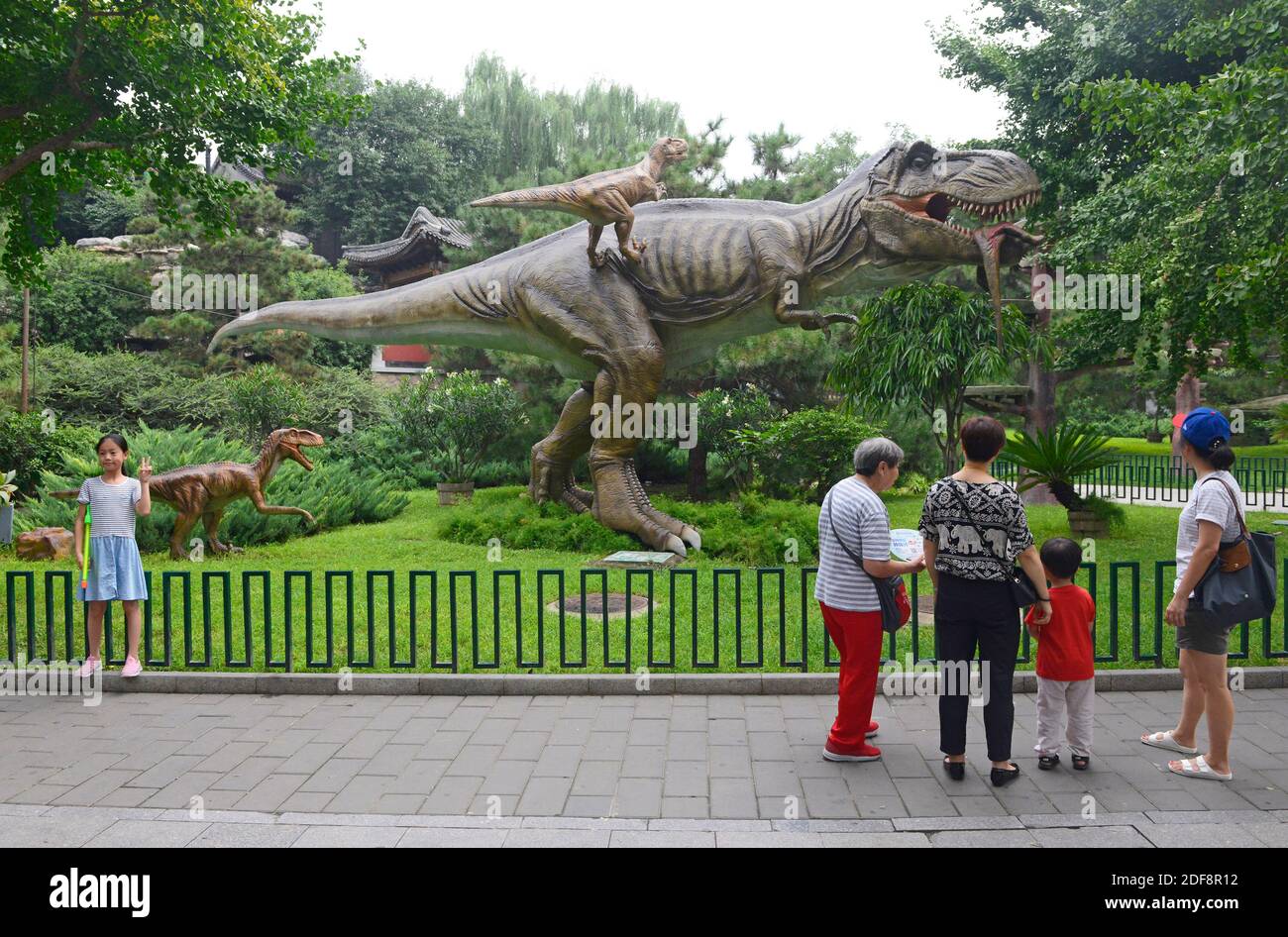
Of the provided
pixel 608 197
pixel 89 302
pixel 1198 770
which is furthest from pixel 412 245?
pixel 1198 770

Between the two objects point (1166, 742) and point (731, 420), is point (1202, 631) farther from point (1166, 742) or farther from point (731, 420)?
point (731, 420)

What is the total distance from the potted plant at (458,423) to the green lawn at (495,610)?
14.5 ft

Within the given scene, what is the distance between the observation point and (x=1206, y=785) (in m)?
4.09

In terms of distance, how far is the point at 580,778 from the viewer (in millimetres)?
4312

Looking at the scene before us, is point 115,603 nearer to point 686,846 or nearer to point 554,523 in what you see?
point 554,523

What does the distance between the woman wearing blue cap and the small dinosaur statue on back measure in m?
5.25

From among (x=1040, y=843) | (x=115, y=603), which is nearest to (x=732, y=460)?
(x=115, y=603)

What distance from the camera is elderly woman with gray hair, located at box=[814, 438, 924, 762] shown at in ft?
13.8

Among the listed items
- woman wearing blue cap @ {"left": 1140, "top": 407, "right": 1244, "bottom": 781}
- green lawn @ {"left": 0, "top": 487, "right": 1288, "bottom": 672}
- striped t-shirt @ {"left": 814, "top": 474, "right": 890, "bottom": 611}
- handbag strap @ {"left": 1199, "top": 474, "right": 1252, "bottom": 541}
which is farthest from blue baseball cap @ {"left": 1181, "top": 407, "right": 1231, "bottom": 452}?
green lawn @ {"left": 0, "top": 487, "right": 1288, "bottom": 672}

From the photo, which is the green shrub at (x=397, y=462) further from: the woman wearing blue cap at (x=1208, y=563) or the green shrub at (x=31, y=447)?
the woman wearing blue cap at (x=1208, y=563)

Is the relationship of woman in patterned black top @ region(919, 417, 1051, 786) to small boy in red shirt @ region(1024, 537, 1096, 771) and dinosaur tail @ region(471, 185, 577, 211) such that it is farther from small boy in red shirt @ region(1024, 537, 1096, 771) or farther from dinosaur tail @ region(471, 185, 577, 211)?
dinosaur tail @ region(471, 185, 577, 211)

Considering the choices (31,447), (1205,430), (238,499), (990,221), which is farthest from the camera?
(31,447)

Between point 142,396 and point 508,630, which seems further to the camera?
point 142,396

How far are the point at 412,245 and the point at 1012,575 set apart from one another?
23.5 m
